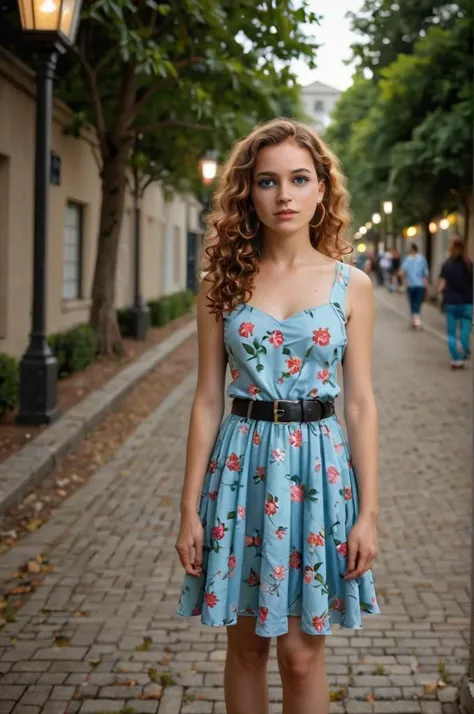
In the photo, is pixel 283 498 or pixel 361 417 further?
pixel 361 417

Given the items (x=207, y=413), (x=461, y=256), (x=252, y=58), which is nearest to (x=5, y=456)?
(x=207, y=413)

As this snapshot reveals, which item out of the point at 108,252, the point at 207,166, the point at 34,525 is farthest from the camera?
the point at 207,166

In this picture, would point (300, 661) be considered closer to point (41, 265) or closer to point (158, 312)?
point (41, 265)

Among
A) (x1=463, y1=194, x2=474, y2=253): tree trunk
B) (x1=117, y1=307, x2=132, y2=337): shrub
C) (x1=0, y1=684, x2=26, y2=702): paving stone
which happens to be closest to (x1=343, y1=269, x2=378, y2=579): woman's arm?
(x1=0, y1=684, x2=26, y2=702): paving stone

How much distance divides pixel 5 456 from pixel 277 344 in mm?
5072

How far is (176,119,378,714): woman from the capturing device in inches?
95.3

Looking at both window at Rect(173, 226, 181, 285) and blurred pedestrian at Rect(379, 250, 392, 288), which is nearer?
window at Rect(173, 226, 181, 285)

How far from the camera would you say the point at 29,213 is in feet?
39.7

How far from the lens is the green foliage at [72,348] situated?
11.4 m

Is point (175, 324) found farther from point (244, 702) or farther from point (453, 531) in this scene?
point (244, 702)

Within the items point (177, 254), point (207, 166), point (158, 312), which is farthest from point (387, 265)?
point (207, 166)

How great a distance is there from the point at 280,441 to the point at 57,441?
17.7ft

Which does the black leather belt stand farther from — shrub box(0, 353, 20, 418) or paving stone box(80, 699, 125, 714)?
shrub box(0, 353, 20, 418)

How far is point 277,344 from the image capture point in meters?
2.44
